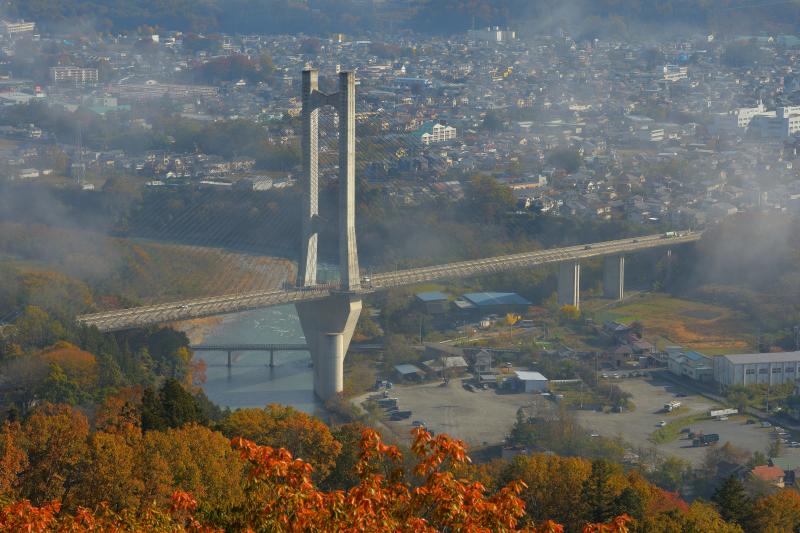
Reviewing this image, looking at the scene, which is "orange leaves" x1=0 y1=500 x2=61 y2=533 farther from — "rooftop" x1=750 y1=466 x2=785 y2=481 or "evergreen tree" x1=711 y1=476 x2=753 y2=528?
"rooftop" x1=750 y1=466 x2=785 y2=481

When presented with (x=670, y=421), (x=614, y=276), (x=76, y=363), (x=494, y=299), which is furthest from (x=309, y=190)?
(x=614, y=276)

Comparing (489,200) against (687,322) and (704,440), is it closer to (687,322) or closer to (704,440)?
(687,322)

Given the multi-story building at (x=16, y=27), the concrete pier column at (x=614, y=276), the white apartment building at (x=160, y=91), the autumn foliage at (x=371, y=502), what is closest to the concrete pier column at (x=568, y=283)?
the concrete pier column at (x=614, y=276)

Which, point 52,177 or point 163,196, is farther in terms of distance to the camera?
point 52,177

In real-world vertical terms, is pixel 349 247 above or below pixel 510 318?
above

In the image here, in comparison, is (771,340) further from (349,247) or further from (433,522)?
(433,522)

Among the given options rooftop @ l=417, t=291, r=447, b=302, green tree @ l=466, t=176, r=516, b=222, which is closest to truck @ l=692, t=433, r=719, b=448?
rooftop @ l=417, t=291, r=447, b=302

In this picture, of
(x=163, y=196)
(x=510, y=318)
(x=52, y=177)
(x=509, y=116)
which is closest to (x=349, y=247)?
(x=510, y=318)
